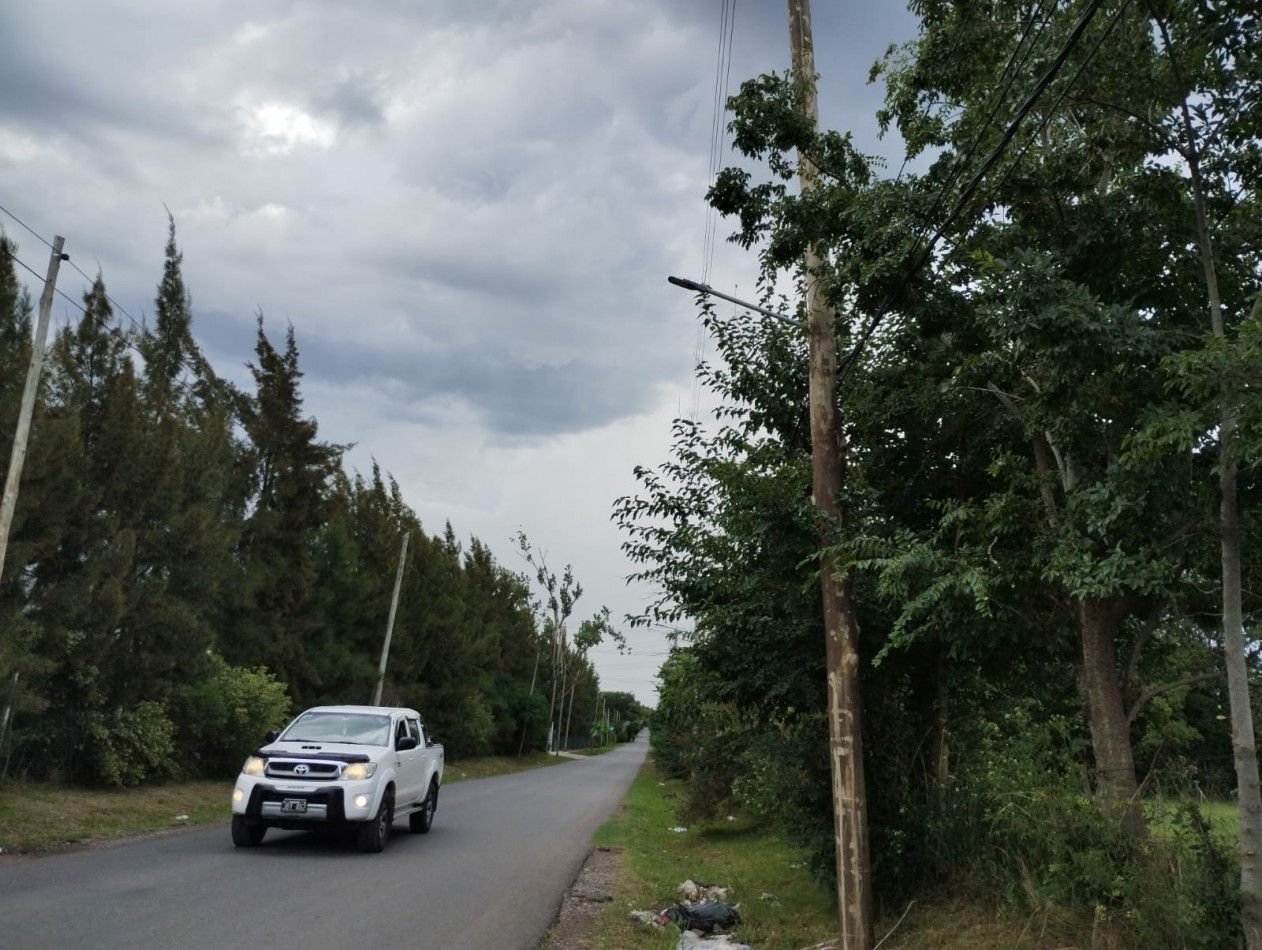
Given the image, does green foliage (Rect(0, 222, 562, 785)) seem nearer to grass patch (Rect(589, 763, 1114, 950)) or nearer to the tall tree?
the tall tree

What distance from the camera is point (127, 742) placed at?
18.5m

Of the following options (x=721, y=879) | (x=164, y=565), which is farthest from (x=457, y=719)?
(x=721, y=879)

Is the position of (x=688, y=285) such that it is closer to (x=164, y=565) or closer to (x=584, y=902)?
(x=584, y=902)

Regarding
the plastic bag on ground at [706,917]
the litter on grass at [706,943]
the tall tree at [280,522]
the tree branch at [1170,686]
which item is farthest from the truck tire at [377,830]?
the tall tree at [280,522]

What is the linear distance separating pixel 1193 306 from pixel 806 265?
3.43m

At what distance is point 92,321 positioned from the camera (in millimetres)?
20016

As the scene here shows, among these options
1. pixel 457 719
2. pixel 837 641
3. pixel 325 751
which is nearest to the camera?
pixel 837 641

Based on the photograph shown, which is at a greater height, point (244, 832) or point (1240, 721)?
point (1240, 721)

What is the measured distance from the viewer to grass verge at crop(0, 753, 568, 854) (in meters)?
12.6

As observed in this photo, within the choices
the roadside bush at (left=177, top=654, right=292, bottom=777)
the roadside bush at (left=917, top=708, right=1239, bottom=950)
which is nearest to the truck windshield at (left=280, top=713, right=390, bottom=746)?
the roadside bush at (left=177, top=654, right=292, bottom=777)

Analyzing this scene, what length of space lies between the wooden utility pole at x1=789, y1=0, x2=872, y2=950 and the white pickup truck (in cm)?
656

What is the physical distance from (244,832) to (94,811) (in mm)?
4768

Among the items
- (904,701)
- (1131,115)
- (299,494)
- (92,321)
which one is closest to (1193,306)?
(1131,115)

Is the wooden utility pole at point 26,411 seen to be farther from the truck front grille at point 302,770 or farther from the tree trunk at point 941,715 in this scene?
the tree trunk at point 941,715
